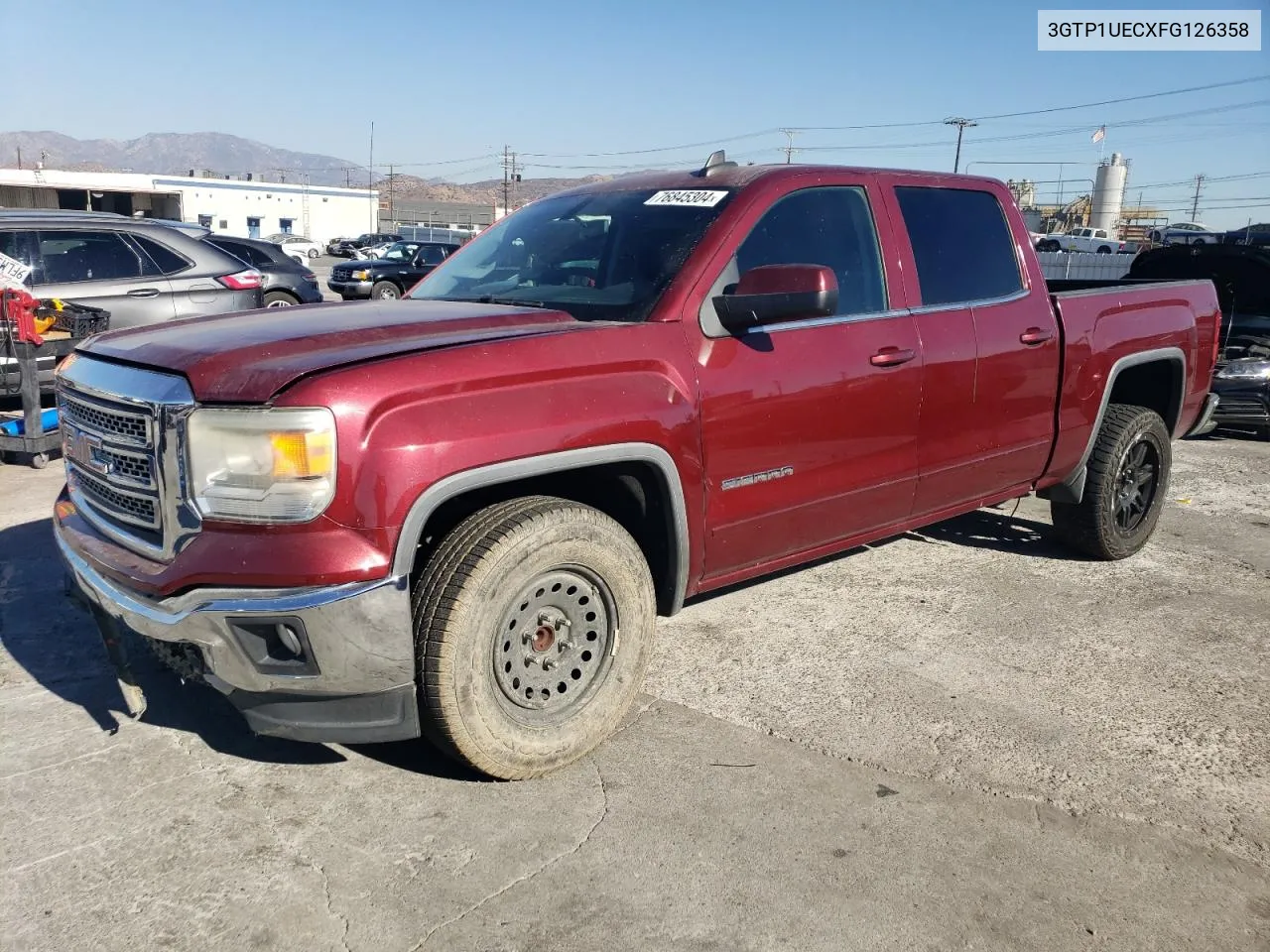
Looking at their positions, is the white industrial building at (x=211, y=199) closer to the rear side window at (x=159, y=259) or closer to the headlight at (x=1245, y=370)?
the rear side window at (x=159, y=259)

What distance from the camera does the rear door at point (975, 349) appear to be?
4.15 meters

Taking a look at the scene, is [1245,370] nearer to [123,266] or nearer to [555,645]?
[555,645]

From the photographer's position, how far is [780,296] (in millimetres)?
3240

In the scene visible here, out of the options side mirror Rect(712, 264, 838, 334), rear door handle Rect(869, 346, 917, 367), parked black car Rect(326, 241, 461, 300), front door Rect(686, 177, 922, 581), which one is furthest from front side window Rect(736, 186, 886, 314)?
parked black car Rect(326, 241, 461, 300)

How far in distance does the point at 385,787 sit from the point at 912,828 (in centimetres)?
155

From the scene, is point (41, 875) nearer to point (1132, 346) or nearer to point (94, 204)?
point (1132, 346)

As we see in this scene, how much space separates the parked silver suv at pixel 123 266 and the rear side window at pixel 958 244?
606 cm

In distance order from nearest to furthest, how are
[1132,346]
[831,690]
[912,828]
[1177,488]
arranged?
[912,828]
[831,690]
[1132,346]
[1177,488]

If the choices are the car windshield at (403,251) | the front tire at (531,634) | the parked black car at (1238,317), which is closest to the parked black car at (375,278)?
the car windshield at (403,251)

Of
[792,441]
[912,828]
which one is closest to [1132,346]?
[792,441]

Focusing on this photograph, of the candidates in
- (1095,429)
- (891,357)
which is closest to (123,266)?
(891,357)

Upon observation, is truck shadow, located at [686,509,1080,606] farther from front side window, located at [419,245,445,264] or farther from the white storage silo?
the white storage silo

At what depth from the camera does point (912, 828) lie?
288 cm

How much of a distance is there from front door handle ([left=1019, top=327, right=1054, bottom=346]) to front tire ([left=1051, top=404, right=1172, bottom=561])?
2.73 feet
